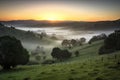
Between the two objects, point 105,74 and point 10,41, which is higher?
point 10,41

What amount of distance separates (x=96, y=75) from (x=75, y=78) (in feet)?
13.3

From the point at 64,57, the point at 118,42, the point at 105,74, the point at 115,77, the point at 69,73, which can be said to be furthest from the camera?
the point at 64,57

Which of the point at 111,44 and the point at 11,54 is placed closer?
the point at 11,54

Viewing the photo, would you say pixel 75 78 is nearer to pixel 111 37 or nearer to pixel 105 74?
pixel 105 74

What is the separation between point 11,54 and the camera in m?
70.1

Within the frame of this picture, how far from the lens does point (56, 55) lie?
13062cm

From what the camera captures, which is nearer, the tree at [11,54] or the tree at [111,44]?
the tree at [11,54]

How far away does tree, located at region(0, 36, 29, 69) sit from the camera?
69625 millimetres

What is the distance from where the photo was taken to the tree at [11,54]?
69625 mm

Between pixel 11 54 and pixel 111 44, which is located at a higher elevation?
pixel 11 54

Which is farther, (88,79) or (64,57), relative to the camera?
(64,57)

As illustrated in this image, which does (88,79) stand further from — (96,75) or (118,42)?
(118,42)

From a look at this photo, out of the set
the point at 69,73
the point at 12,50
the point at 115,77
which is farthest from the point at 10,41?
the point at 115,77

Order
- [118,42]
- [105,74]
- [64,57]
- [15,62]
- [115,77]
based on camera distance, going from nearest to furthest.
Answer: [115,77]
[105,74]
[15,62]
[118,42]
[64,57]
